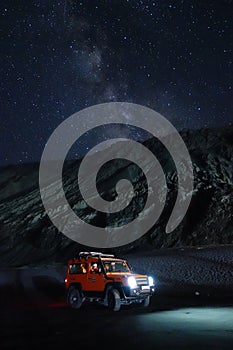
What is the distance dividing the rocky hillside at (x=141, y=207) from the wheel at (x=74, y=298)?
28.4 meters

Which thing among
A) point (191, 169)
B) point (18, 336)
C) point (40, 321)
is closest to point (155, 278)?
point (40, 321)

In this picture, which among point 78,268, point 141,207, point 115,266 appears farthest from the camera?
point 141,207

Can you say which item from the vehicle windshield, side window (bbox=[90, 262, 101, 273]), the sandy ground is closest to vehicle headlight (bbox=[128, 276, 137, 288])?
the sandy ground

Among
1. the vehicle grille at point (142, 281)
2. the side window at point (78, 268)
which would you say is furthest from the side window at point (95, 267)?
the vehicle grille at point (142, 281)

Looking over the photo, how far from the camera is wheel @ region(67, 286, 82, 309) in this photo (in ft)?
63.3

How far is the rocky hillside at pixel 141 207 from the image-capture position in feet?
163

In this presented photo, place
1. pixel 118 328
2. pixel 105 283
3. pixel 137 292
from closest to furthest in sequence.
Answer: pixel 118 328 → pixel 137 292 → pixel 105 283

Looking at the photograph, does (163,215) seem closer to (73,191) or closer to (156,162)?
(156,162)

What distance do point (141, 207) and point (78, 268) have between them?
37.6 metres

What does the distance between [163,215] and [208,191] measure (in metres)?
7.36

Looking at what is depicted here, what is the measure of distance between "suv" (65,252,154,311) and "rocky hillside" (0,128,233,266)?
2848cm

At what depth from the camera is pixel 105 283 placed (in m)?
17.9

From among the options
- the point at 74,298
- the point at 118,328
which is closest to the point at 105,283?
the point at 74,298

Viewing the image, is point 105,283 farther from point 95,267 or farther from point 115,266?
point 115,266
